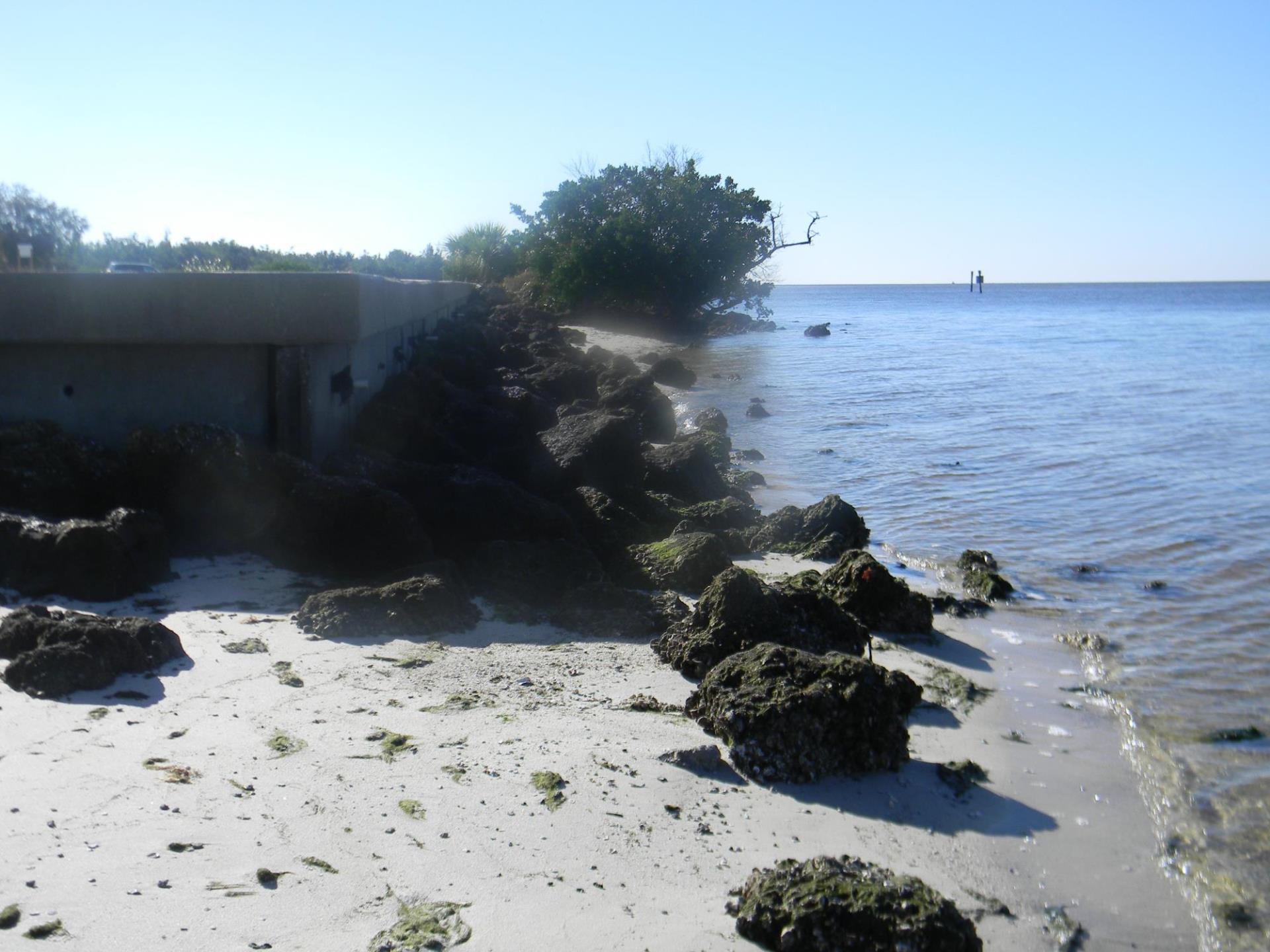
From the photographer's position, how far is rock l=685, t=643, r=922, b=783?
15.3ft

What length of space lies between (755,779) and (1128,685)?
3.18 m

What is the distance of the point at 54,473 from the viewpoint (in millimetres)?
7109

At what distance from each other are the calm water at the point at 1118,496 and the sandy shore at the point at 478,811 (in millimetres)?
408

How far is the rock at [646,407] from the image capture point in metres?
14.4

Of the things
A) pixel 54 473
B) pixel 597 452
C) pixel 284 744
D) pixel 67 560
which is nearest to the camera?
pixel 284 744

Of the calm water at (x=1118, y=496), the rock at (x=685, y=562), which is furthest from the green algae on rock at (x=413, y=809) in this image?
the rock at (x=685, y=562)

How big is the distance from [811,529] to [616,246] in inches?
1387

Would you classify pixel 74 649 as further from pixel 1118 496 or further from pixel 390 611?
pixel 1118 496

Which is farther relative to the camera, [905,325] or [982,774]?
[905,325]

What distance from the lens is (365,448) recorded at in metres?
8.88

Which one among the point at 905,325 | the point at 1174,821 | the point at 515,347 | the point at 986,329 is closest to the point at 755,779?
the point at 1174,821

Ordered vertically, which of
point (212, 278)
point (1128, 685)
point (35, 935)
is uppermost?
point (212, 278)

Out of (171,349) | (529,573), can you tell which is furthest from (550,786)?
(171,349)

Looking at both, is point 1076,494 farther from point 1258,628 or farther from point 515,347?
point 515,347
